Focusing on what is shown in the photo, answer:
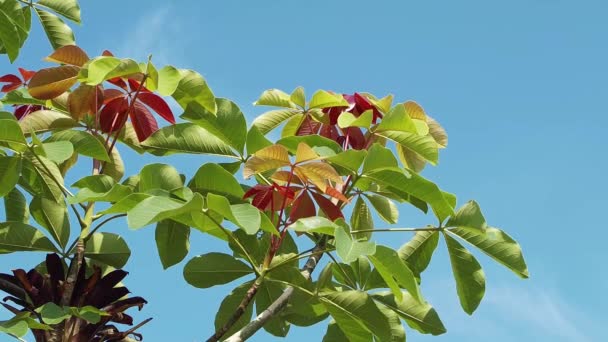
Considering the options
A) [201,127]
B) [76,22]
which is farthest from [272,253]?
[76,22]

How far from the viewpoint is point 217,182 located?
2.29 meters

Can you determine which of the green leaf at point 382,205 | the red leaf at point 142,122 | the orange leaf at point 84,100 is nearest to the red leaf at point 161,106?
the red leaf at point 142,122

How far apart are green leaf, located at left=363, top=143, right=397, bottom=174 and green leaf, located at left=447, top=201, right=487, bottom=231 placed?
1.12 feet

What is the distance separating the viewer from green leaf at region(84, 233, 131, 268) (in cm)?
240

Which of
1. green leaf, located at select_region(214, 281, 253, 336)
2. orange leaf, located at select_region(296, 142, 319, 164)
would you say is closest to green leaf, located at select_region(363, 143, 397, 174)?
orange leaf, located at select_region(296, 142, 319, 164)

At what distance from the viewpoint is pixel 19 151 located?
2209 mm

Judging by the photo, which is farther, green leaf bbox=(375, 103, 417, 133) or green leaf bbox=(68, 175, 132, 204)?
green leaf bbox=(375, 103, 417, 133)

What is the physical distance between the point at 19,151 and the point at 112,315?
511mm

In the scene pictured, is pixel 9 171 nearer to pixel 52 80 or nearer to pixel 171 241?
pixel 52 80

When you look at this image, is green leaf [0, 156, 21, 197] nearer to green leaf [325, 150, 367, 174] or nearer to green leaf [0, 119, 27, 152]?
green leaf [0, 119, 27, 152]

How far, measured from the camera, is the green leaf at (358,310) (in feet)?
7.78

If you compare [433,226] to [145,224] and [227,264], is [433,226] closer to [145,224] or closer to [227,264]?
[227,264]

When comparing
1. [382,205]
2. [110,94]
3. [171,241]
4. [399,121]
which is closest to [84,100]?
[110,94]

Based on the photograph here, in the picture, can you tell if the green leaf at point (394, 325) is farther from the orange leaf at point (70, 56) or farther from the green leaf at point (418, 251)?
the orange leaf at point (70, 56)
